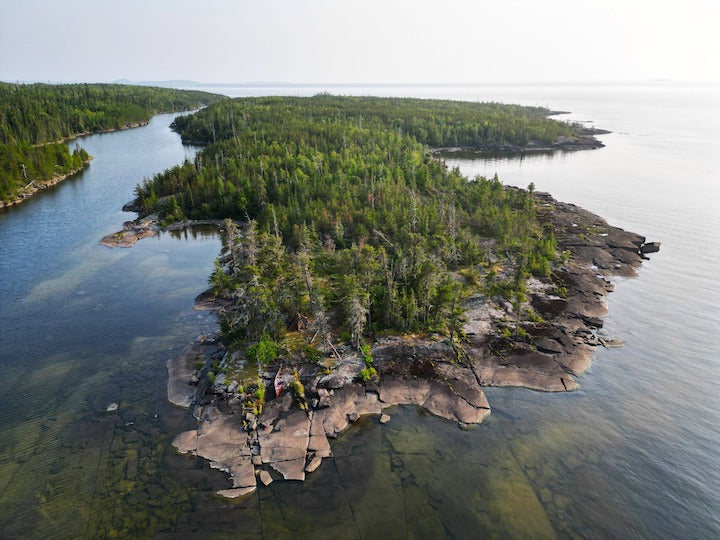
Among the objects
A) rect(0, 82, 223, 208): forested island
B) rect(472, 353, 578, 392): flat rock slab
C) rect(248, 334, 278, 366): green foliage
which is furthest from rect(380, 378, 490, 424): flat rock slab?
rect(0, 82, 223, 208): forested island

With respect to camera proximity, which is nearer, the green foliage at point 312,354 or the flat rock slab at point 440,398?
the flat rock slab at point 440,398

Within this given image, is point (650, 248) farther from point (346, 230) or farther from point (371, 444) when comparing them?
point (371, 444)

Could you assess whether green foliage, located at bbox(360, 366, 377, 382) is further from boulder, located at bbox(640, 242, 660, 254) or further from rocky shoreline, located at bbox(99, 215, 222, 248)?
boulder, located at bbox(640, 242, 660, 254)

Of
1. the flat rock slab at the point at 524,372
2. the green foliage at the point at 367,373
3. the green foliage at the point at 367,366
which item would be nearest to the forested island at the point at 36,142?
the green foliage at the point at 367,366

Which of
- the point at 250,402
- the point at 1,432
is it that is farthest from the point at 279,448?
the point at 1,432

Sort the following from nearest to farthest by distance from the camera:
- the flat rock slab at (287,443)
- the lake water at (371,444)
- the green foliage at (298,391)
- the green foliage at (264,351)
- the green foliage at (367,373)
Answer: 1. the lake water at (371,444)
2. the flat rock slab at (287,443)
3. the green foliage at (298,391)
4. the green foliage at (367,373)
5. the green foliage at (264,351)

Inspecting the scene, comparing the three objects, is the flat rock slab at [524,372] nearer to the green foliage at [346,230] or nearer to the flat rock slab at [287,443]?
the green foliage at [346,230]
